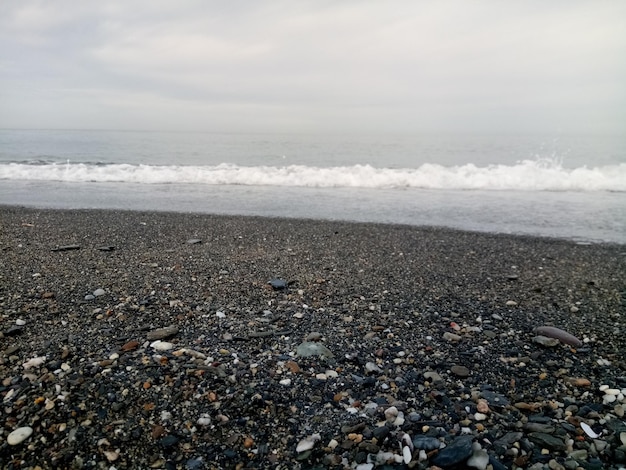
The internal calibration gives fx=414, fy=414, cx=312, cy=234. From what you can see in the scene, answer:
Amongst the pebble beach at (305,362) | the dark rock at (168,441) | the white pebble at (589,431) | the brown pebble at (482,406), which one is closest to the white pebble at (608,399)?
the pebble beach at (305,362)

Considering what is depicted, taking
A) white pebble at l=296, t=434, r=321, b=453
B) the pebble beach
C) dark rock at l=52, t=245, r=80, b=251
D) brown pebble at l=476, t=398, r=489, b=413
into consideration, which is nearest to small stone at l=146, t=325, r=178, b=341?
the pebble beach

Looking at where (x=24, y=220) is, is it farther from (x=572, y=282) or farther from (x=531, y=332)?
(x=572, y=282)

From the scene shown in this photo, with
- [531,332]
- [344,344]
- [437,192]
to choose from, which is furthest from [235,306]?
[437,192]

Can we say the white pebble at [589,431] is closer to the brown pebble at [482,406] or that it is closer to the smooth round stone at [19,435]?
the brown pebble at [482,406]

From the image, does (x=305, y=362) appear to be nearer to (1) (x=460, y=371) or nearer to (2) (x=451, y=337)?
(1) (x=460, y=371)

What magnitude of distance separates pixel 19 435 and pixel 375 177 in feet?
50.2

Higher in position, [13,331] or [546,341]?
[546,341]

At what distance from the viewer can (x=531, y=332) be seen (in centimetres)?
382

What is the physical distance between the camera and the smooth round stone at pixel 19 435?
223cm

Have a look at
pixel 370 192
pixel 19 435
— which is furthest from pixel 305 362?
pixel 370 192

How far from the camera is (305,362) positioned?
317 centimetres

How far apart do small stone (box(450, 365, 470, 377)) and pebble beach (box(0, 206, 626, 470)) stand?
18 mm

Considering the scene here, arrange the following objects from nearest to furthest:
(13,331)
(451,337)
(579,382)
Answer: (579,382) → (13,331) → (451,337)

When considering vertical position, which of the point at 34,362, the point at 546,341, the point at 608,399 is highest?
the point at 546,341
